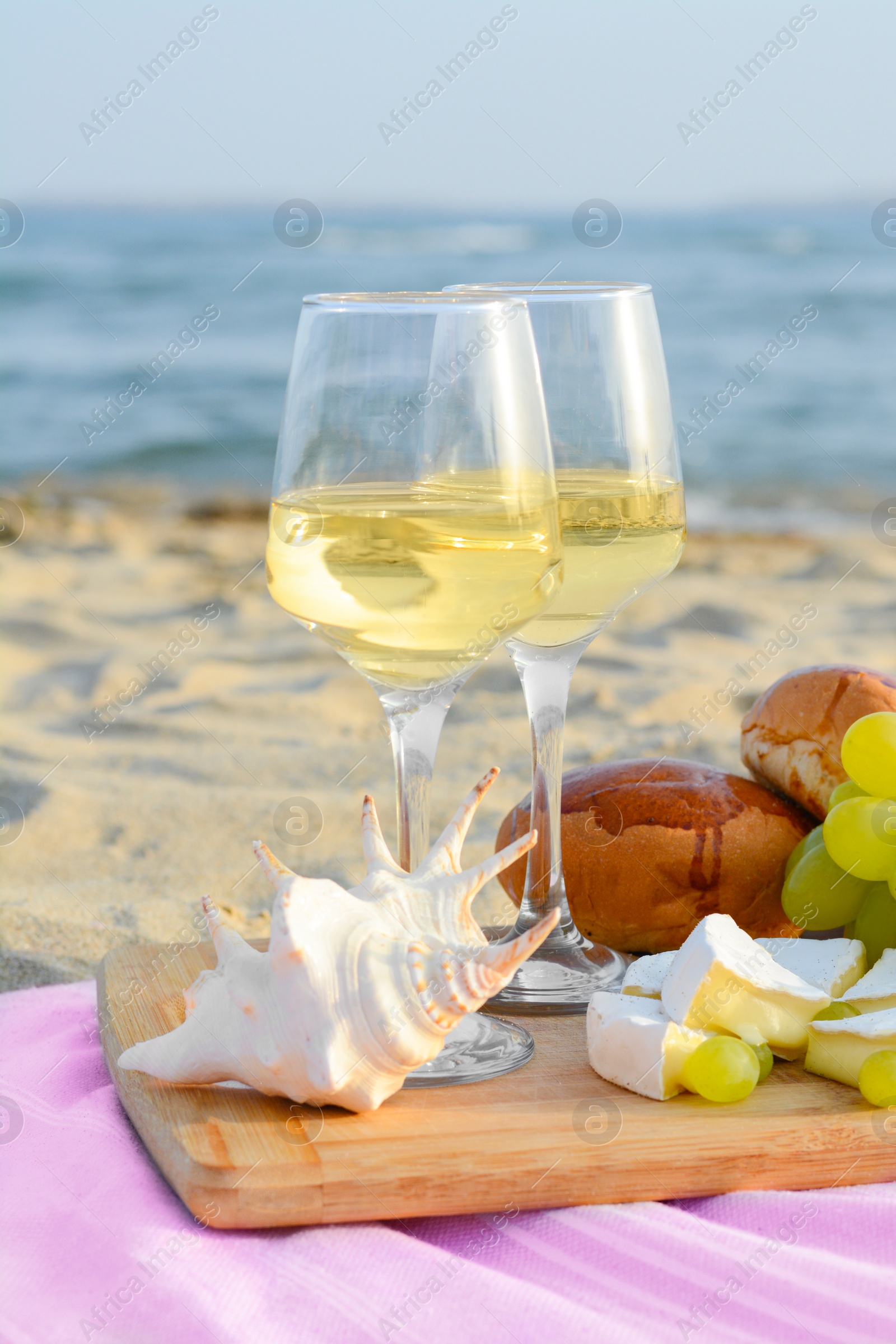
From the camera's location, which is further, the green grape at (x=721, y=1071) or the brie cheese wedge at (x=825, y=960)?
the brie cheese wedge at (x=825, y=960)

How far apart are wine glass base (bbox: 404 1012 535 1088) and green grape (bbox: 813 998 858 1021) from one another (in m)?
0.30

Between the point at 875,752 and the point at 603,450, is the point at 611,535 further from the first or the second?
the point at 875,752

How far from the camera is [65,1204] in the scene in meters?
1.17

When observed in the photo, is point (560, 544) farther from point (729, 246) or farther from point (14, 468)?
point (729, 246)

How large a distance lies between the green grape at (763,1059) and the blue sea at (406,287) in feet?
20.3

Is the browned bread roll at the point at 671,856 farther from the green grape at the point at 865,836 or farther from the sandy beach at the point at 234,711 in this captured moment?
the sandy beach at the point at 234,711

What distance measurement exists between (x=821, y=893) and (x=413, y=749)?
1.84 feet

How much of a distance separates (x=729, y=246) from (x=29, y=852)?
54.0 feet

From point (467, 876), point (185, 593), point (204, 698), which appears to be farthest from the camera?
point (185, 593)

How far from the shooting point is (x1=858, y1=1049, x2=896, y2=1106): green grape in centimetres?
125

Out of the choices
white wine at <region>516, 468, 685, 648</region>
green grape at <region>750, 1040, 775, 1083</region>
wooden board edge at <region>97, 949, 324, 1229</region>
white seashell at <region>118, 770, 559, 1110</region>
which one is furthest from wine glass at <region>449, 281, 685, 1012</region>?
wooden board edge at <region>97, 949, 324, 1229</region>

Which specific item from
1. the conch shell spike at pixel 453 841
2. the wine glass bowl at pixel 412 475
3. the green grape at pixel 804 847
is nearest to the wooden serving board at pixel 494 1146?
the conch shell spike at pixel 453 841

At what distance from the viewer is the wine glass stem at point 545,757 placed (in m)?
1.60

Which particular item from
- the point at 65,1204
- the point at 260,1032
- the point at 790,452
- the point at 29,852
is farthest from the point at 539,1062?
the point at 790,452
